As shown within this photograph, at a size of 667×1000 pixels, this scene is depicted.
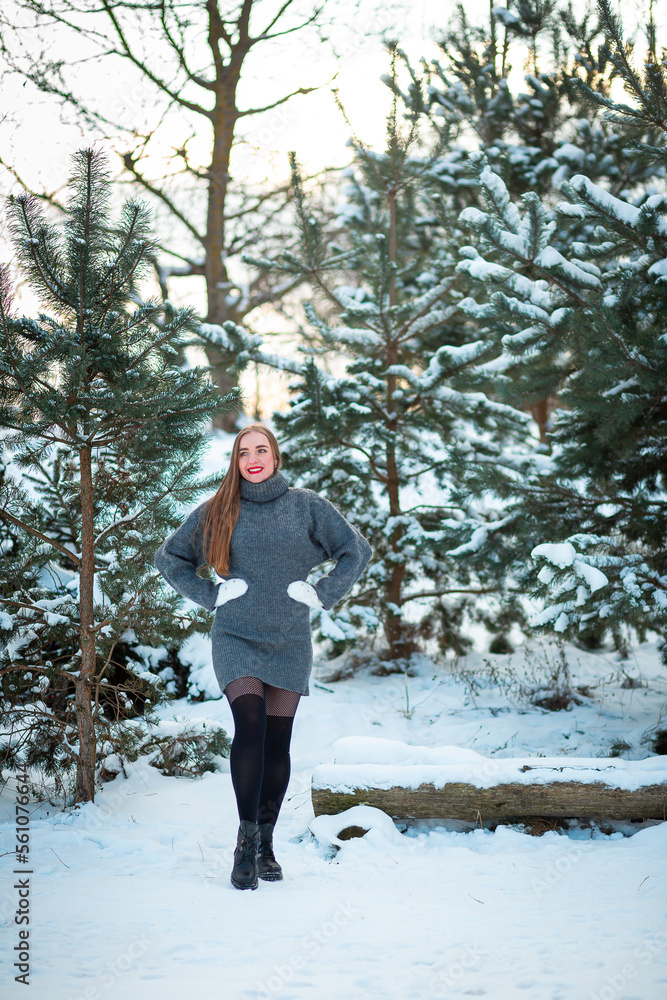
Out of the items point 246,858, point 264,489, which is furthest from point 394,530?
point 246,858

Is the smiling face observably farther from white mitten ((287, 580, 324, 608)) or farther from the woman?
white mitten ((287, 580, 324, 608))

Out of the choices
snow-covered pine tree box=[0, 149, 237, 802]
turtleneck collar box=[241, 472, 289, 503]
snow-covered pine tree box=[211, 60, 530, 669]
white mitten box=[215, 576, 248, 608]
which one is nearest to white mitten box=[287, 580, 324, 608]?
white mitten box=[215, 576, 248, 608]

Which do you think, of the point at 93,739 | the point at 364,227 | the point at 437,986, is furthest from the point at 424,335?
the point at 437,986

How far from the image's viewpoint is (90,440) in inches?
148

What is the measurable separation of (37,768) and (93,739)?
545mm

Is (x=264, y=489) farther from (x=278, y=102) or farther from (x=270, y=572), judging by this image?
(x=278, y=102)

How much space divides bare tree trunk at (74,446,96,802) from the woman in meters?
0.77

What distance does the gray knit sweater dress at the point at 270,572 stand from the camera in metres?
3.05

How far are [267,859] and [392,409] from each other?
4.44 meters

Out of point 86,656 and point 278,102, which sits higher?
point 278,102

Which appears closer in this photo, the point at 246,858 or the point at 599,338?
the point at 246,858

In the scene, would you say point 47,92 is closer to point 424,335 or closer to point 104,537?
point 424,335

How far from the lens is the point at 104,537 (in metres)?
3.96

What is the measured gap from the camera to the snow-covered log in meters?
3.34
